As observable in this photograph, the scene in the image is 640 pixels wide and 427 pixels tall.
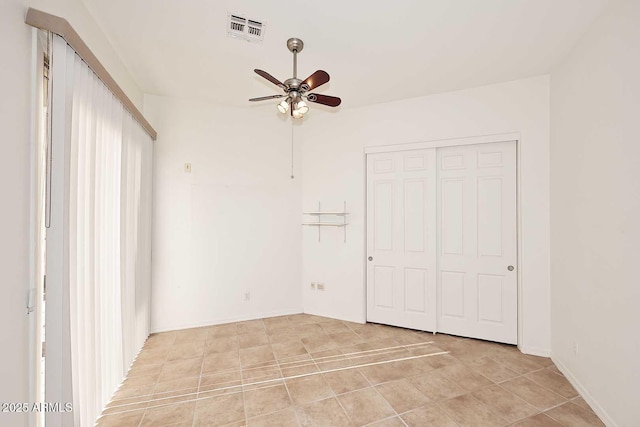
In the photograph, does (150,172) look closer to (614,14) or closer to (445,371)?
(445,371)

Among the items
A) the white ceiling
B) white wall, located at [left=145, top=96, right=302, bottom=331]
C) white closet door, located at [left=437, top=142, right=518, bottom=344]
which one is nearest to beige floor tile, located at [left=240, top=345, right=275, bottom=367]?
white wall, located at [left=145, top=96, right=302, bottom=331]

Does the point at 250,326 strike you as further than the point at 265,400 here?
Yes

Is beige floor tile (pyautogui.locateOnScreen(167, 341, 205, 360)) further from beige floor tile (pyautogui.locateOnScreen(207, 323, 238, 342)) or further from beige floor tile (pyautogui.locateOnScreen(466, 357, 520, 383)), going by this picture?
beige floor tile (pyautogui.locateOnScreen(466, 357, 520, 383))

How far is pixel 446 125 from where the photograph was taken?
3.65m

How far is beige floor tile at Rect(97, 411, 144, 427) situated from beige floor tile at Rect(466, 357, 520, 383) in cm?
309

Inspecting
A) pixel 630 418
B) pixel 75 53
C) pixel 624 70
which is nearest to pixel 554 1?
pixel 624 70

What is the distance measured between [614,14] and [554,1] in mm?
445

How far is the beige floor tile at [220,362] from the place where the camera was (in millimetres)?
2855

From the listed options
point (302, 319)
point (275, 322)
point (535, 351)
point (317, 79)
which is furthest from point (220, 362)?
point (535, 351)

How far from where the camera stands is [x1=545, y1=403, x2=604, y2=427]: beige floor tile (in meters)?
2.12

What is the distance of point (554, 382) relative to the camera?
263cm

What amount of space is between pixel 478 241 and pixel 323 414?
8.95 feet

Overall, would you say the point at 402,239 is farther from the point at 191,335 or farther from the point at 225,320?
the point at 191,335

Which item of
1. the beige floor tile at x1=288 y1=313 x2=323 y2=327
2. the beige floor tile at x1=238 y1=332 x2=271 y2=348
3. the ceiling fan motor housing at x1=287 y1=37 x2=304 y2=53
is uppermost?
the ceiling fan motor housing at x1=287 y1=37 x2=304 y2=53
